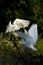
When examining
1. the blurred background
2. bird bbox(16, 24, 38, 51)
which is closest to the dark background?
the blurred background

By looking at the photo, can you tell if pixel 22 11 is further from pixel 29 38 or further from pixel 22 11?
pixel 29 38

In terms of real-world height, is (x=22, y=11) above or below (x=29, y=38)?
above

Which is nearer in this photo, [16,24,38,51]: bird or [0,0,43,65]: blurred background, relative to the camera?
[16,24,38,51]: bird

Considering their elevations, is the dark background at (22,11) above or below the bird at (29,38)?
above

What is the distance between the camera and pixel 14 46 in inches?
52.6

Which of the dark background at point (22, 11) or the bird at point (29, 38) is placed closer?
the bird at point (29, 38)

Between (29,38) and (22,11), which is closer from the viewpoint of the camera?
(29,38)

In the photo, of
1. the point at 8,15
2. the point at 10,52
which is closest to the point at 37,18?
the point at 8,15

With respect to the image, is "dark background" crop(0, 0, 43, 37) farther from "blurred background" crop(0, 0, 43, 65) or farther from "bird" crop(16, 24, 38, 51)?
"bird" crop(16, 24, 38, 51)

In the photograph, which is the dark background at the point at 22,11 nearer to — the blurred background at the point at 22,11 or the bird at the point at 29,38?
the blurred background at the point at 22,11

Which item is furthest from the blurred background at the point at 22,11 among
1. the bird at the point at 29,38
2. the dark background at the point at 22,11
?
the bird at the point at 29,38

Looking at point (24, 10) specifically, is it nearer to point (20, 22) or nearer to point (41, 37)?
point (41, 37)

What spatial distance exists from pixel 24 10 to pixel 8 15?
0.14m

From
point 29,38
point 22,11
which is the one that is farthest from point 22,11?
point 29,38
